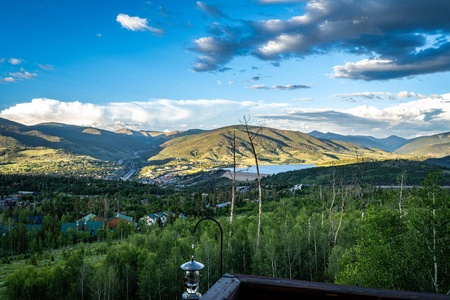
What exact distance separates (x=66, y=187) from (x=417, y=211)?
150m

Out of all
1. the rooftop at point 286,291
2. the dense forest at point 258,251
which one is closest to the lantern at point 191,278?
the dense forest at point 258,251

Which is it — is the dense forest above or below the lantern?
below

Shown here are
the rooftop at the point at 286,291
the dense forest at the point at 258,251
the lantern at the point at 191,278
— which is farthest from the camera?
the dense forest at the point at 258,251

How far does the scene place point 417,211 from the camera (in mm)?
15117

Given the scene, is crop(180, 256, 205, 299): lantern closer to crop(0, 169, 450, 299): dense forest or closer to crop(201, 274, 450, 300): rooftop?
crop(0, 169, 450, 299): dense forest

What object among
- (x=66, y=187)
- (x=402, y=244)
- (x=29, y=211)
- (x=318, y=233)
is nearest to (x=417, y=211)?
(x=402, y=244)

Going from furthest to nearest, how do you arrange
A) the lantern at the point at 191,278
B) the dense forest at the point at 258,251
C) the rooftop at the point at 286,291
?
the dense forest at the point at 258,251 < the lantern at the point at 191,278 < the rooftop at the point at 286,291

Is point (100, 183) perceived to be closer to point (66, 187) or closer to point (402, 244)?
point (66, 187)

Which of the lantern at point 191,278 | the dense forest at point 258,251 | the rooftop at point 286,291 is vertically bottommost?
the dense forest at point 258,251

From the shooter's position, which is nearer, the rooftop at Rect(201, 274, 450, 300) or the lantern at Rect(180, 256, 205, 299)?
the rooftop at Rect(201, 274, 450, 300)

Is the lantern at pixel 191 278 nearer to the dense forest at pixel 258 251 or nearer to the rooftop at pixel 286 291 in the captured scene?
the dense forest at pixel 258 251

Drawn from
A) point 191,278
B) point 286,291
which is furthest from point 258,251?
point 286,291

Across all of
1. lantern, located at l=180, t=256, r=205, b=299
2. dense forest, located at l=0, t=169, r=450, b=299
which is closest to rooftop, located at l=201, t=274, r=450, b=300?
lantern, located at l=180, t=256, r=205, b=299

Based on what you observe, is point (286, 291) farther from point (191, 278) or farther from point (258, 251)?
point (258, 251)
